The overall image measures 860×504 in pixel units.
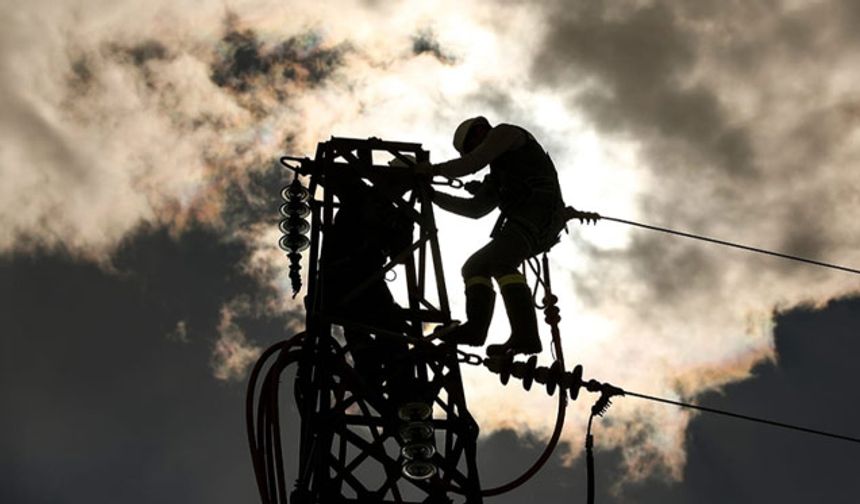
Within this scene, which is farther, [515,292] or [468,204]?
[468,204]

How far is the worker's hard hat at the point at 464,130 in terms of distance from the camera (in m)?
9.77

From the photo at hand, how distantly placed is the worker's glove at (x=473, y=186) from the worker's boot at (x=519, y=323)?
5.28 ft

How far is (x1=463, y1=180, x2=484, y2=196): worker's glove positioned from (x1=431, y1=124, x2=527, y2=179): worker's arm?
807mm

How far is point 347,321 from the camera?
353 inches

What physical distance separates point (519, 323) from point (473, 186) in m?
2.06

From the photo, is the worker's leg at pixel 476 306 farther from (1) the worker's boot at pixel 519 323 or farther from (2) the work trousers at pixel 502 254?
(1) the worker's boot at pixel 519 323

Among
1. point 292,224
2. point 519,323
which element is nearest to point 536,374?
point 519,323

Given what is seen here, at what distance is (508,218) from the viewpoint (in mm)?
9539

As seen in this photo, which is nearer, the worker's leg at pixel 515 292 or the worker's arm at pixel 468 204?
the worker's leg at pixel 515 292

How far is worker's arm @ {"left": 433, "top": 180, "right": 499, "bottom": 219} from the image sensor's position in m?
10.3

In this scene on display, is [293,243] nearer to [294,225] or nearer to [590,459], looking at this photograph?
[294,225]

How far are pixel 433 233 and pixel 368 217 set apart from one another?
2.28 feet

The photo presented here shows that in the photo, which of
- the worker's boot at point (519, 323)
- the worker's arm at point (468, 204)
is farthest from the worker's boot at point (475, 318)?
the worker's arm at point (468, 204)

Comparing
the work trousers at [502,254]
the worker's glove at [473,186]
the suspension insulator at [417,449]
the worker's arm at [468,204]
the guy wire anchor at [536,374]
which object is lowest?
the suspension insulator at [417,449]
